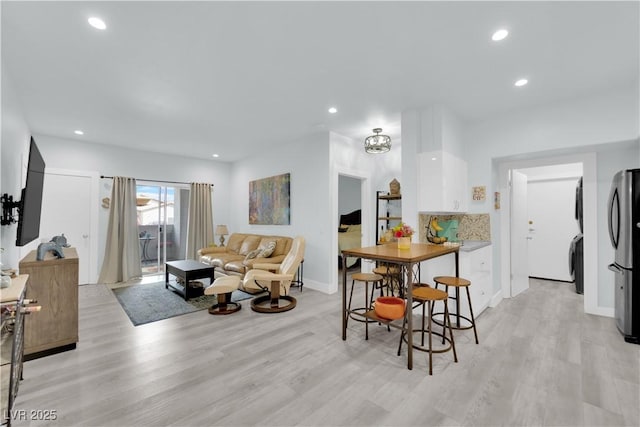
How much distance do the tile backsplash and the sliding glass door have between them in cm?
552

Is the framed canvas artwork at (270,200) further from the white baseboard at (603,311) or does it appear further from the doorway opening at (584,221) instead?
the white baseboard at (603,311)

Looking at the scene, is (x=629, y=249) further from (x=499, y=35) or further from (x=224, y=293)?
(x=224, y=293)

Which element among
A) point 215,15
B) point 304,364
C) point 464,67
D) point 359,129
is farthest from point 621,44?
point 304,364

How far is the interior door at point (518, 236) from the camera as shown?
14.1ft

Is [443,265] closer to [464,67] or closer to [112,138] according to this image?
[464,67]

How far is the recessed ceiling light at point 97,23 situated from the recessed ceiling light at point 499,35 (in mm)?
3054

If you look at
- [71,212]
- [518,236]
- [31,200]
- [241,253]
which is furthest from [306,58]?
[71,212]

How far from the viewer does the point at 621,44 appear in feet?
7.78

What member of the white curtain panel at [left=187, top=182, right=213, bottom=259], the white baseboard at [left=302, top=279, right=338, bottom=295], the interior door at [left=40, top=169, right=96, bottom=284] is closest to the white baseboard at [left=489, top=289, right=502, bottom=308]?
the white baseboard at [left=302, top=279, right=338, bottom=295]

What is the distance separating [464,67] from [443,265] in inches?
87.0

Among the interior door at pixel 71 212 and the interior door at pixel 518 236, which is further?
the interior door at pixel 71 212

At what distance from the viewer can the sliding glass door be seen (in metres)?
6.35

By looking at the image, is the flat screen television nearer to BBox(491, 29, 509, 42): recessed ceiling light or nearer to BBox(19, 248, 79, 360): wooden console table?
BBox(19, 248, 79, 360): wooden console table

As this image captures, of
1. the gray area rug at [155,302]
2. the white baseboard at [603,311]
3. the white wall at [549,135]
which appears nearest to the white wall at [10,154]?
the gray area rug at [155,302]
